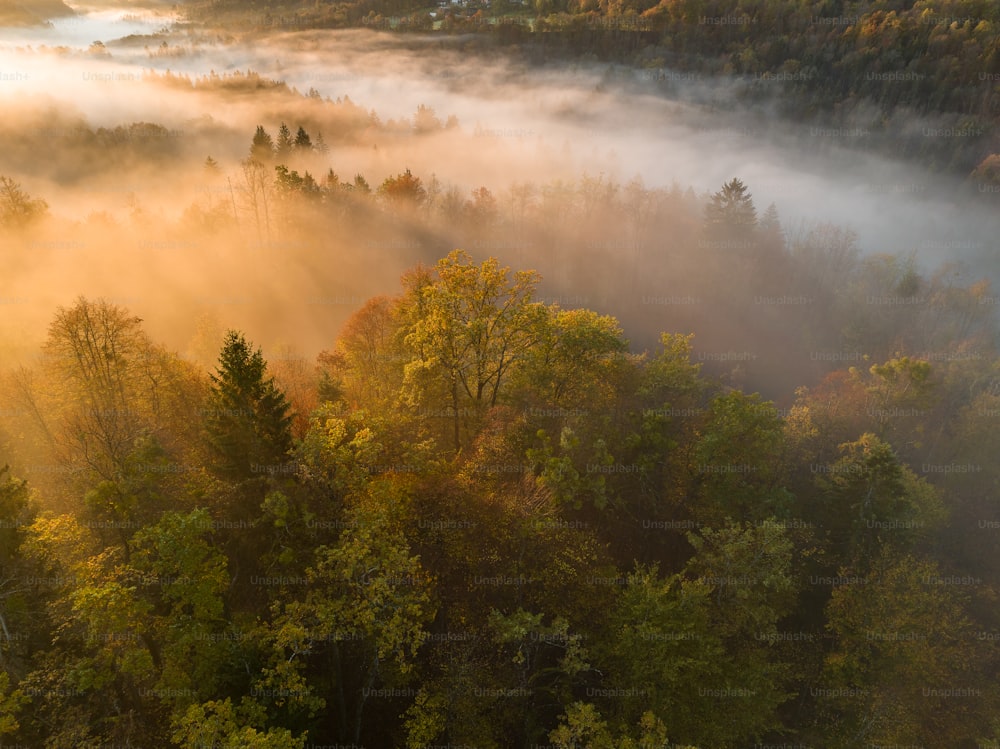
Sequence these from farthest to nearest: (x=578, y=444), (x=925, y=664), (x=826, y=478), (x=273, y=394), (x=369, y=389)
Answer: (x=826, y=478) < (x=369, y=389) < (x=925, y=664) < (x=578, y=444) < (x=273, y=394)

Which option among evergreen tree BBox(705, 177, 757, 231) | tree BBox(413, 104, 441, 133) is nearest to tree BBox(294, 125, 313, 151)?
tree BBox(413, 104, 441, 133)

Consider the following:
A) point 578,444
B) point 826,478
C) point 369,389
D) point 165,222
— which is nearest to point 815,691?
point 826,478

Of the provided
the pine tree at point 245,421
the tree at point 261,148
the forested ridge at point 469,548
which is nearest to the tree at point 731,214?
the forested ridge at point 469,548

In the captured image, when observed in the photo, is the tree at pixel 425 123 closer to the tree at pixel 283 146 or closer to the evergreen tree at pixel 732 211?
the tree at pixel 283 146

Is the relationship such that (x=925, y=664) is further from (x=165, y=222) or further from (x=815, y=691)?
(x=165, y=222)

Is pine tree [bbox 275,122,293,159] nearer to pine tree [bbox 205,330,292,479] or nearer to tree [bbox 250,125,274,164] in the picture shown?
tree [bbox 250,125,274,164]

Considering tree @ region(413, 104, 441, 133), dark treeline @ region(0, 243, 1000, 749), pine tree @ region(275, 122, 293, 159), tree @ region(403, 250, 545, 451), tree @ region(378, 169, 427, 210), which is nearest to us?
dark treeline @ region(0, 243, 1000, 749)

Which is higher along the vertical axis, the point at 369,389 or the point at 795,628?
the point at 369,389
